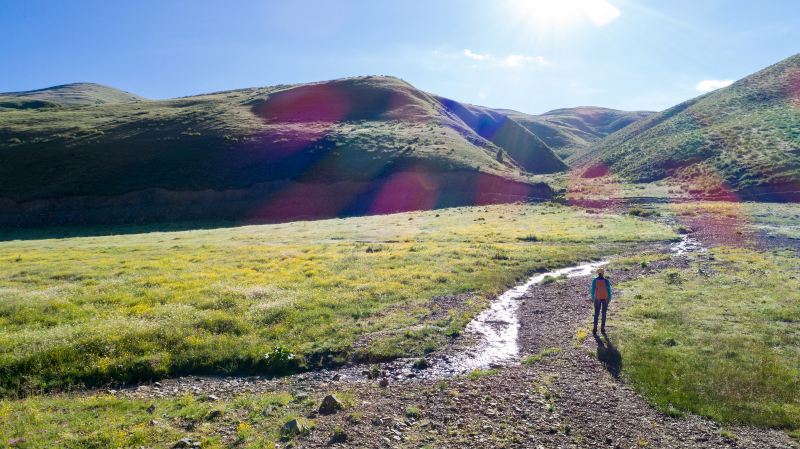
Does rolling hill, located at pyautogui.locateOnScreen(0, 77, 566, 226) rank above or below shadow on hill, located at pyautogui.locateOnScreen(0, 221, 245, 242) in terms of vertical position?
above

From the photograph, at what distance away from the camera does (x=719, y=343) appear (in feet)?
59.2

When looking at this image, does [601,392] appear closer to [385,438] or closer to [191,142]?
[385,438]

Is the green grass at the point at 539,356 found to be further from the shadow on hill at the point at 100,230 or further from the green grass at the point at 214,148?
the green grass at the point at 214,148

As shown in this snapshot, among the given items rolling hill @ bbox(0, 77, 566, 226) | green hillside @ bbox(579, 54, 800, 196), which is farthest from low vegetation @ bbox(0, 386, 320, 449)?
green hillside @ bbox(579, 54, 800, 196)

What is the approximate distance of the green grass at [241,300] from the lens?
18.2 m

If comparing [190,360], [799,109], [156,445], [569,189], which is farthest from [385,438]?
[799,109]

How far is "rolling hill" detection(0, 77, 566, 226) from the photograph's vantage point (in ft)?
289

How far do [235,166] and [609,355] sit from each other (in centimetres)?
9900

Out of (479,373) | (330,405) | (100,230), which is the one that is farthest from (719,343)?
(100,230)

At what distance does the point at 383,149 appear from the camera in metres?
109

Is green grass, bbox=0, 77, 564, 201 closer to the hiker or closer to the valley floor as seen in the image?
the hiker

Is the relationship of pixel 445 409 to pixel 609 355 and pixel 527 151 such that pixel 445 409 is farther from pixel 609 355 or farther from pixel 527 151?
pixel 527 151

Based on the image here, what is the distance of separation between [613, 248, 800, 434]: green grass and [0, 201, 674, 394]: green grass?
822cm

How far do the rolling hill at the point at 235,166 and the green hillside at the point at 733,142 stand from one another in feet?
106
